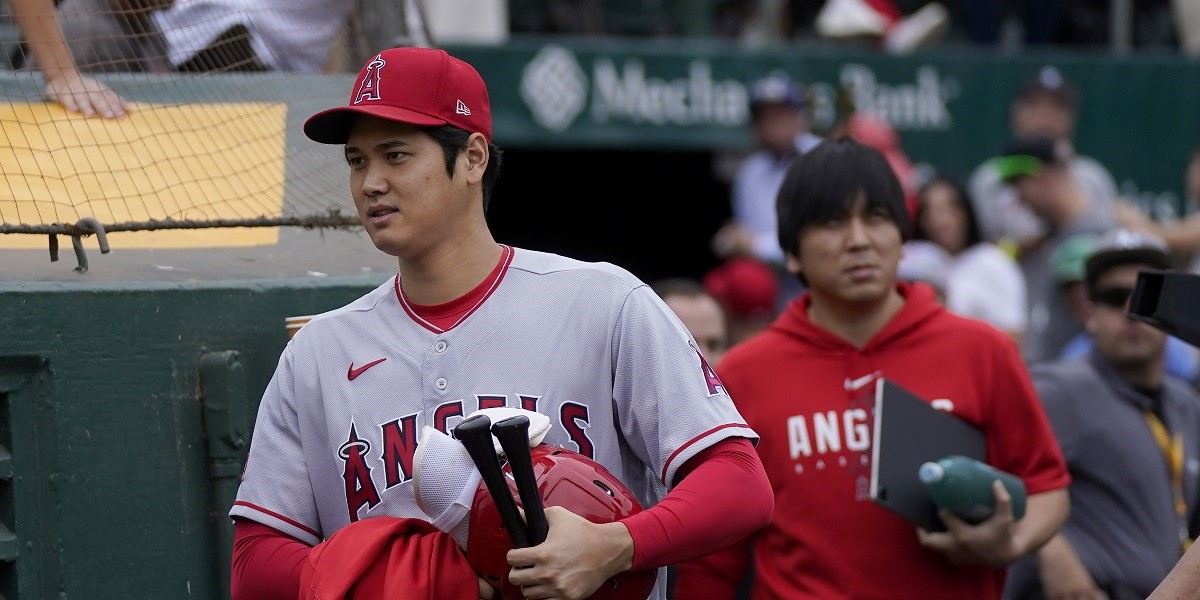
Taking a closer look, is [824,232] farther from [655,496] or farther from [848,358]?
[655,496]

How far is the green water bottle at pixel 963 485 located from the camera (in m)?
3.98

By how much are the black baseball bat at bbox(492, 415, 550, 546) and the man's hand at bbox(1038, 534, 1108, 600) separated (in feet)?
8.25

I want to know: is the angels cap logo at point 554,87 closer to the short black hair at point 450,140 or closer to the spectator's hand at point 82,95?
the spectator's hand at point 82,95

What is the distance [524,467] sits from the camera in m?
2.71

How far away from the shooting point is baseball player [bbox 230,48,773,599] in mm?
3088

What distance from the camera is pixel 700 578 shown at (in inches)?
166

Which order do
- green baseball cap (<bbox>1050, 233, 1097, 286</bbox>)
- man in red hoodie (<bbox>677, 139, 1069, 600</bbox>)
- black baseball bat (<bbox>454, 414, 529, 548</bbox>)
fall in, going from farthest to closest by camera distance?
green baseball cap (<bbox>1050, 233, 1097, 286</bbox>)
man in red hoodie (<bbox>677, 139, 1069, 600</bbox>)
black baseball bat (<bbox>454, 414, 529, 548</bbox>)

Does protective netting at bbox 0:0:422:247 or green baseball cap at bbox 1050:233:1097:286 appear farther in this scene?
green baseball cap at bbox 1050:233:1097:286

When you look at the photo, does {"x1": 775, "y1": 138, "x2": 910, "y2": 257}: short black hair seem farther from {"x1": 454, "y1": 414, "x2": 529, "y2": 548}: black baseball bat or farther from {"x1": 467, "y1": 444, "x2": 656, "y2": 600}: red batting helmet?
{"x1": 454, "y1": 414, "x2": 529, "y2": 548}: black baseball bat

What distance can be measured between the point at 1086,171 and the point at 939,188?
1.06 metres

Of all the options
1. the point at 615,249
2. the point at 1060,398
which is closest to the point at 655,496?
the point at 1060,398

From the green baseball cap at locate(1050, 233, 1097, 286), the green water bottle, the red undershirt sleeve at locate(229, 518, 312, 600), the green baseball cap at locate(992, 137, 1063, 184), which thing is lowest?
the green water bottle

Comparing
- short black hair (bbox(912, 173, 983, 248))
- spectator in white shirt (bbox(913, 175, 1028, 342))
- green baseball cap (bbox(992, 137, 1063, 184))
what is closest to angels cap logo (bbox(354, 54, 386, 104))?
spectator in white shirt (bbox(913, 175, 1028, 342))

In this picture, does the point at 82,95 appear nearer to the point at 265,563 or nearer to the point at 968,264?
the point at 265,563
